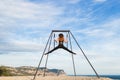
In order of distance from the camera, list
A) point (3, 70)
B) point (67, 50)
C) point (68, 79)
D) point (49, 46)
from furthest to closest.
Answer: point (3, 70)
point (49, 46)
point (67, 50)
point (68, 79)

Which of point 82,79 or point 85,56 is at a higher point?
point 85,56

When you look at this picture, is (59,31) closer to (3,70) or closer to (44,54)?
(44,54)

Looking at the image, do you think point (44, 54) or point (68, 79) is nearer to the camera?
point (68, 79)

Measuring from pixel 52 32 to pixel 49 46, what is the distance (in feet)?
6.47

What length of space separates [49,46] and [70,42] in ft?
8.03

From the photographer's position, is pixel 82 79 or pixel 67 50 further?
pixel 67 50

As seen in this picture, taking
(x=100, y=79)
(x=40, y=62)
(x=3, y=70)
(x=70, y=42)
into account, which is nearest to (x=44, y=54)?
(x=40, y=62)

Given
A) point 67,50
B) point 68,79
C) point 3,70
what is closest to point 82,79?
point 68,79

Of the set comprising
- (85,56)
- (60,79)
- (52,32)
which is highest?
(52,32)

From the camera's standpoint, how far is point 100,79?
1214 inches

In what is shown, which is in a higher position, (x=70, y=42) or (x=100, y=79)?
(x=70, y=42)

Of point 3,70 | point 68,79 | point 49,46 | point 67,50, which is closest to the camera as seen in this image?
point 68,79

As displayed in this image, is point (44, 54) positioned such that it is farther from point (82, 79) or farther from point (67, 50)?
point (82, 79)

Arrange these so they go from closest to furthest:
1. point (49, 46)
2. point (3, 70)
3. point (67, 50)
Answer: point (67, 50) < point (49, 46) < point (3, 70)
